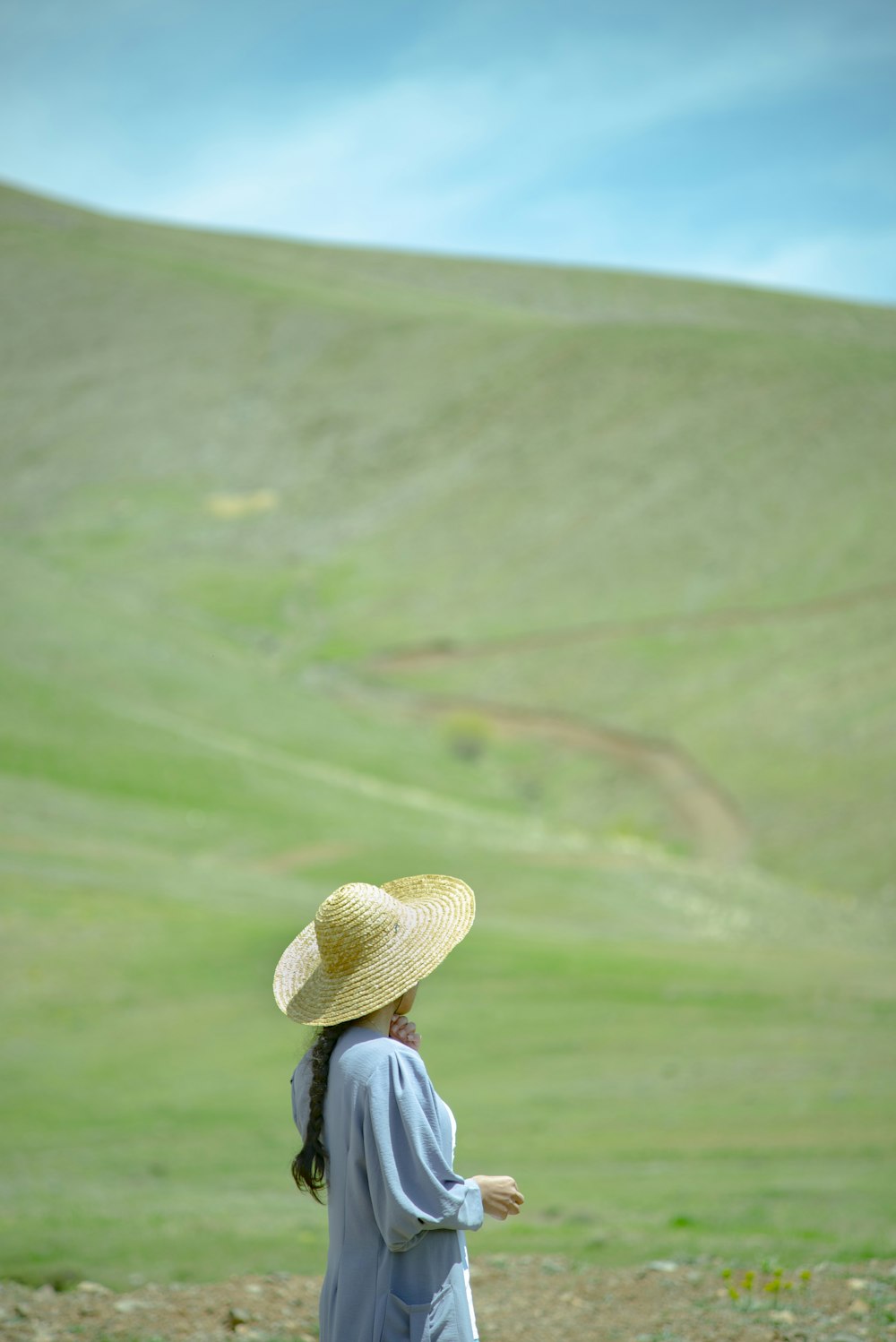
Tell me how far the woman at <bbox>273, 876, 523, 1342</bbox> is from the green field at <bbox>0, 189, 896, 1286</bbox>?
216 inches

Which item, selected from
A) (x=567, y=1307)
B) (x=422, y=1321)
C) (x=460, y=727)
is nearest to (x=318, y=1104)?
(x=422, y=1321)

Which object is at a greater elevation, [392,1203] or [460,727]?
[460,727]

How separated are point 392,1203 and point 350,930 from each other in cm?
84

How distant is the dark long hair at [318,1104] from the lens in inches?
177

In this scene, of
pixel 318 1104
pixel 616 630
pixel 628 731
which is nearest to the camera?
pixel 318 1104

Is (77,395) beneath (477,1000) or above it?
above

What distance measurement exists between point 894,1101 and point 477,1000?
680cm

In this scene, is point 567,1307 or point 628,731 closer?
point 567,1307

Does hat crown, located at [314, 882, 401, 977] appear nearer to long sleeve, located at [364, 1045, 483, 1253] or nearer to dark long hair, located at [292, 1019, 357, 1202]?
dark long hair, located at [292, 1019, 357, 1202]

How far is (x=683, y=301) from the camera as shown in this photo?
147m

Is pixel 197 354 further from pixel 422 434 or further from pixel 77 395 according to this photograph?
pixel 422 434

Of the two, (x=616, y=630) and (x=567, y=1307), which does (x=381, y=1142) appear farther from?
(x=616, y=630)

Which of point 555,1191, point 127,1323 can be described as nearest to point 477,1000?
point 555,1191

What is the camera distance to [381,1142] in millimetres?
4180
